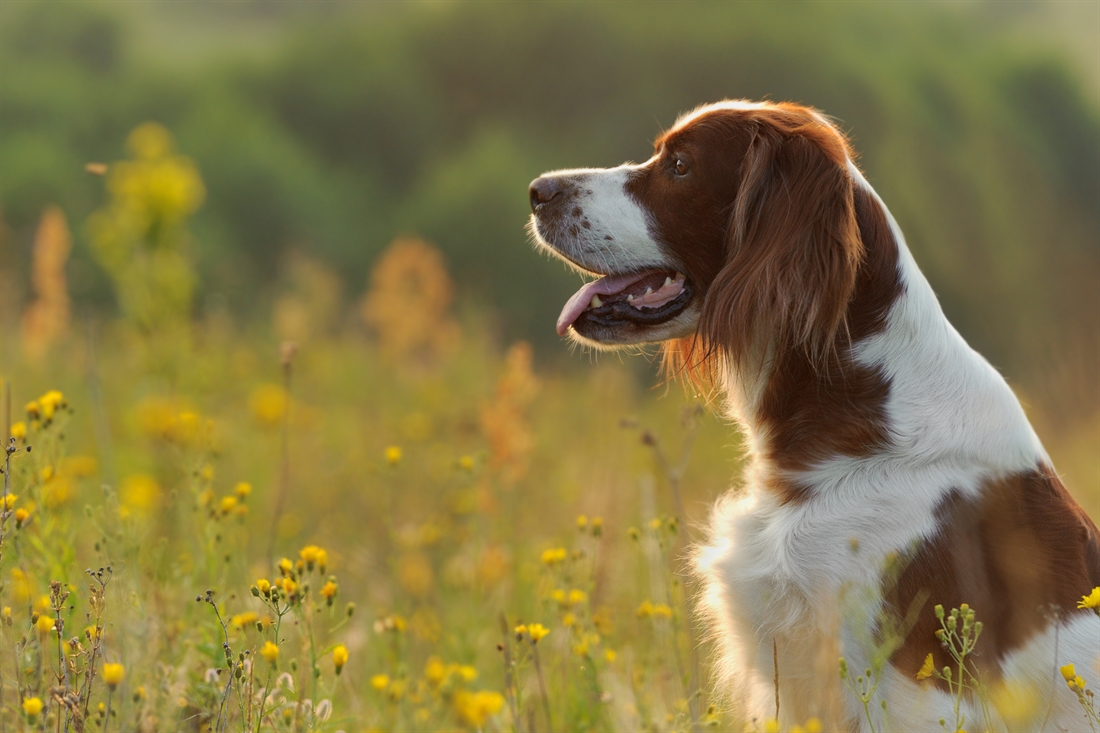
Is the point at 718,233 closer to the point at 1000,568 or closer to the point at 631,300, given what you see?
the point at 631,300

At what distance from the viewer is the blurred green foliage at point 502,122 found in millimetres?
9508

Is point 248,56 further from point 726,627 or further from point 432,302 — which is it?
point 726,627

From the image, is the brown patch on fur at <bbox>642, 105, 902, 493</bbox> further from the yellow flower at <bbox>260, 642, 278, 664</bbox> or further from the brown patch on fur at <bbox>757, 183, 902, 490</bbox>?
the yellow flower at <bbox>260, 642, 278, 664</bbox>

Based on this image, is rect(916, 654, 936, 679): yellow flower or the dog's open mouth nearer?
rect(916, 654, 936, 679): yellow flower

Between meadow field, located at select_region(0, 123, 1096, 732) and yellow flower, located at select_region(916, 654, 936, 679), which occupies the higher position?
yellow flower, located at select_region(916, 654, 936, 679)

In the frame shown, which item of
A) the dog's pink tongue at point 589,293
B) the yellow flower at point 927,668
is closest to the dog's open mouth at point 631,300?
the dog's pink tongue at point 589,293

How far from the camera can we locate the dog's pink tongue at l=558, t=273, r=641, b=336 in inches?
98.7

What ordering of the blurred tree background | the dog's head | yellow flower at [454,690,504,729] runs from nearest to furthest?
yellow flower at [454,690,504,729], the dog's head, the blurred tree background

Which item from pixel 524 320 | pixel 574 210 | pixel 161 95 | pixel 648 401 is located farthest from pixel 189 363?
pixel 161 95

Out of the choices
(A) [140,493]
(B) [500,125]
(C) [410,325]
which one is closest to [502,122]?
(B) [500,125]

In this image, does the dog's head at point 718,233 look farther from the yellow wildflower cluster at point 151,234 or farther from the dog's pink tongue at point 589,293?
the yellow wildflower cluster at point 151,234

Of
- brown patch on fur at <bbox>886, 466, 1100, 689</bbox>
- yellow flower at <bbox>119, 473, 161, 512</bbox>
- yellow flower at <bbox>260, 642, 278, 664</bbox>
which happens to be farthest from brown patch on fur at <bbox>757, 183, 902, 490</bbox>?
yellow flower at <bbox>119, 473, 161, 512</bbox>

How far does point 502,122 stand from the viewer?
11.9m

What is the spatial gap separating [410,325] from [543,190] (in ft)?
10.5
